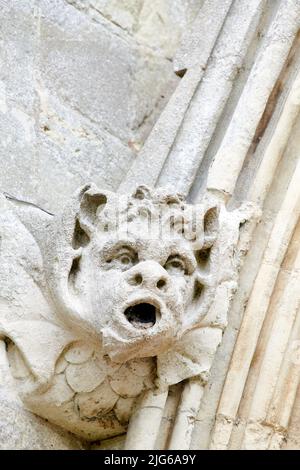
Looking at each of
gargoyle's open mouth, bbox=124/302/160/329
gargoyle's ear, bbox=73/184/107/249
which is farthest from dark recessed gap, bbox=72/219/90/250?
gargoyle's open mouth, bbox=124/302/160/329

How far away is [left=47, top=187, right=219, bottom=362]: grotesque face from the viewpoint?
2945 mm

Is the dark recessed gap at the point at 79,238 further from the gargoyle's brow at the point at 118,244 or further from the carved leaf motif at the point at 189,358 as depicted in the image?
the carved leaf motif at the point at 189,358

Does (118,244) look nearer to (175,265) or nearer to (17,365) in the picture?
(175,265)

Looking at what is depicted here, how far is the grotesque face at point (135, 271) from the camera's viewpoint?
116 inches

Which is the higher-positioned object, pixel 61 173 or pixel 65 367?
pixel 61 173

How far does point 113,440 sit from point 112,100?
857mm

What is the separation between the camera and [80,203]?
3.09 metres

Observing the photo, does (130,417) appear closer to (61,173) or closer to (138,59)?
(61,173)

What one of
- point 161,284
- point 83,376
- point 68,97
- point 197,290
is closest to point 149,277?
point 161,284

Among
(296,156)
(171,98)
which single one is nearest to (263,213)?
(296,156)

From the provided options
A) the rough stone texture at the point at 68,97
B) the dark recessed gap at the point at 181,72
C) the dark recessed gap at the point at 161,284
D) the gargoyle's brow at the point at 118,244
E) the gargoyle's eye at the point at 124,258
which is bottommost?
the dark recessed gap at the point at 161,284

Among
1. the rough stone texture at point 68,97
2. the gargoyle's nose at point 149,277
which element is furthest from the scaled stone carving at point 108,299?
the rough stone texture at point 68,97

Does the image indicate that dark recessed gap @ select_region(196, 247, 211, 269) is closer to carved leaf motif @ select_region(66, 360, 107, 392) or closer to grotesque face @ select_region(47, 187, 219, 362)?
grotesque face @ select_region(47, 187, 219, 362)

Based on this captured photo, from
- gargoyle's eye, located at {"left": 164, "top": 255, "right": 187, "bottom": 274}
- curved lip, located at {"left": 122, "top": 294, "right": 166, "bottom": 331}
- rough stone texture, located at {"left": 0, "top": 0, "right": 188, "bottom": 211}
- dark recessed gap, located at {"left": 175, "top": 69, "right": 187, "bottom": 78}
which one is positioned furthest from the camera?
dark recessed gap, located at {"left": 175, "top": 69, "right": 187, "bottom": 78}
